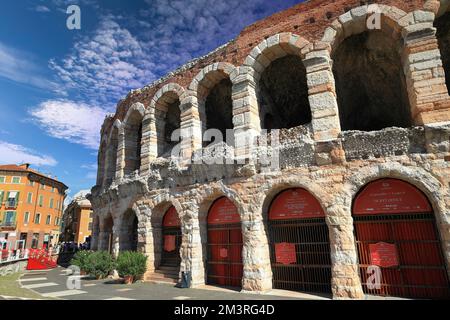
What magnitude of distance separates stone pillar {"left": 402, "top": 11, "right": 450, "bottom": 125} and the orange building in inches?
1243

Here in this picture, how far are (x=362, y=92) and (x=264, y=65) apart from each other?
3.83 metres

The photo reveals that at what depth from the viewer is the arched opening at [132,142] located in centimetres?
1358

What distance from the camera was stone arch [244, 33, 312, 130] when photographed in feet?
30.7

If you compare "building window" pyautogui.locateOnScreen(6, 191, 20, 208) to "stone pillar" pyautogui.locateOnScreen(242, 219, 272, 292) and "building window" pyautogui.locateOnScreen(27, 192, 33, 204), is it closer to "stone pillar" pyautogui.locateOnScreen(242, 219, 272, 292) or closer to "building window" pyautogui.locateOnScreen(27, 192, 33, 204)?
"building window" pyautogui.locateOnScreen(27, 192, 33, 204)

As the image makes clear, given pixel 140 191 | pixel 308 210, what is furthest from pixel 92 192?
pixel 308 210

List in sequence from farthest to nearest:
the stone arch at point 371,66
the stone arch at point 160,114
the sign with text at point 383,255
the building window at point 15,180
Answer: the building window at point 15,180 < the stone arch at point 160,114 < the stone arch at point 371,66 < the sign with text at point 383,255

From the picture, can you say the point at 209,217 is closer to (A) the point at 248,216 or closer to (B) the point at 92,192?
(A) the point at 248,216

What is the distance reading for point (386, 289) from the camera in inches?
270

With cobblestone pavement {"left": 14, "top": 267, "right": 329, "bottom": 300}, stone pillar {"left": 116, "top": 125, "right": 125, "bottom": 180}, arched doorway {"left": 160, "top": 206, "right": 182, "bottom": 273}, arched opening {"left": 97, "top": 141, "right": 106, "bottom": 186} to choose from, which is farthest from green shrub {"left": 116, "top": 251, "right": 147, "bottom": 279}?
arched opening {"left": 97, "top": 141, "right": 106, "bottom": 186}

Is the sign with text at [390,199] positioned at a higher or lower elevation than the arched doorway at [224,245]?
higher

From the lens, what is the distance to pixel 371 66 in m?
9.60

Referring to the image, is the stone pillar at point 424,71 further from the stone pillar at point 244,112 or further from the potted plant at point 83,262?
the potted plant at point 83,262

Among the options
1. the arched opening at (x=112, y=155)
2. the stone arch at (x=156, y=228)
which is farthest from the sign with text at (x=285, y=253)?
the arched opening at (x=112, y=155)

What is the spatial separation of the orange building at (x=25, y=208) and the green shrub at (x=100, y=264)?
20.1 m
